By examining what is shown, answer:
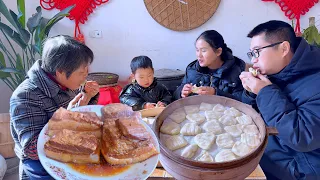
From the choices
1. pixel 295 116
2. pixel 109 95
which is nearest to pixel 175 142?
pixel 295 116

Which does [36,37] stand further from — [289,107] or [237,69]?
[289,107]

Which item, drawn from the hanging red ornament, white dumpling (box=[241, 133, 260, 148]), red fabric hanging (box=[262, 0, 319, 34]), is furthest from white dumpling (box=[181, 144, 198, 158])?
red fabric hanging (box=[262, 0, 319, 34])

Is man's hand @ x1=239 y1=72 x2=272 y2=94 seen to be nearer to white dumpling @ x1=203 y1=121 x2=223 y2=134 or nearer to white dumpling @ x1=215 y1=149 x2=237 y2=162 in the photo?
white dumpling @ x1=203 y1=121 x2=223 y2=134

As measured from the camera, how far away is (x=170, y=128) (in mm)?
1294

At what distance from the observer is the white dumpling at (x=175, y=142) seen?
118 cm

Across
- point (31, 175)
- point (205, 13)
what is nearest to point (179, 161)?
point (31, 175)

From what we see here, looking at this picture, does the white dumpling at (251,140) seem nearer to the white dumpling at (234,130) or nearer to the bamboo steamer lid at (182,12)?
the white dumpling at (234,130)

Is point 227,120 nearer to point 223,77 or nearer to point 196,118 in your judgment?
point 196,118

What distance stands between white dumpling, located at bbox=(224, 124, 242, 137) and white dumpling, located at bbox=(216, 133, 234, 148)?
3 centimetres

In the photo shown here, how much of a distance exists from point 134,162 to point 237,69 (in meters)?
1.63

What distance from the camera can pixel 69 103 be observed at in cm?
156

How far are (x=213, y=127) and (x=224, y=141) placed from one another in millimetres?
108

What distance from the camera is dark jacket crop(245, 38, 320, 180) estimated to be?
1.34 m

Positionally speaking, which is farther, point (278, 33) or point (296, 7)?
point (296, 7)
